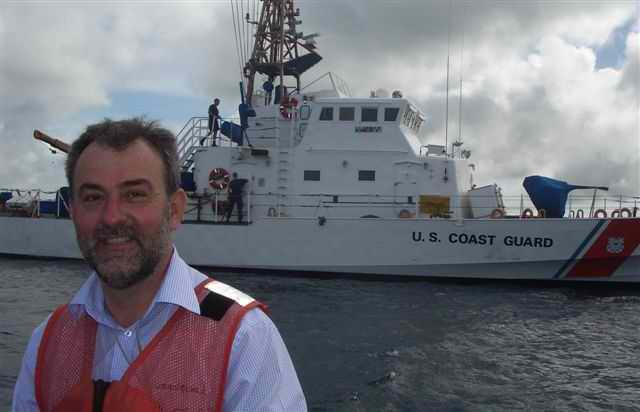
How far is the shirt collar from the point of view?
5.12 feet

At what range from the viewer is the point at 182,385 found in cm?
150

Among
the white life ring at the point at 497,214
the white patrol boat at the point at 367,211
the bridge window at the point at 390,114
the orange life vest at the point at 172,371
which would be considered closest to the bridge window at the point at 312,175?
the white patrol boat at the point at 367,211

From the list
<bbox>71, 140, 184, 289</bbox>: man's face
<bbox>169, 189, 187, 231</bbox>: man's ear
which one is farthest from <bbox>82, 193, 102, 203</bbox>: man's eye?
<bbox>169, 189, 187, 231</bbox>: man's ear

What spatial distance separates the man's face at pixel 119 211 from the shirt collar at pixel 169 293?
0.22ft

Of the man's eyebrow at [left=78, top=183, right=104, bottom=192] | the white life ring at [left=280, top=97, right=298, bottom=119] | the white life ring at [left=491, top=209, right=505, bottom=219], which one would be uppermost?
the white life ring at [left=280, top=97, right=298, bottom=119]

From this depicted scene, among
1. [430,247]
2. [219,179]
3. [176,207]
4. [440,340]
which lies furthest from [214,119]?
[176,207]

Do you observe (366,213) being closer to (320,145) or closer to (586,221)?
(320,145)

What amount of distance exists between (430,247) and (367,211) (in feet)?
5.80

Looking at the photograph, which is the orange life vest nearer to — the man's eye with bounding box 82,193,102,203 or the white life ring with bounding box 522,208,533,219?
the man's eye with bounding box 82,193,102,203

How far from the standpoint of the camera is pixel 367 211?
43.0ft

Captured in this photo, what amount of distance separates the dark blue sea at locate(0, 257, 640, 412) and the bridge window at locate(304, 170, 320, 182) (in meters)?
2.66

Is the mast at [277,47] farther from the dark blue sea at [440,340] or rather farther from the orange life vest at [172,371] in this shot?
the orange life vest at [172,371]

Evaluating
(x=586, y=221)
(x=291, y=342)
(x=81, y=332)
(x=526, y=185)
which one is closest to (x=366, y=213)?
(x=526, y=185)

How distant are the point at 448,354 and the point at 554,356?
1321 mm
